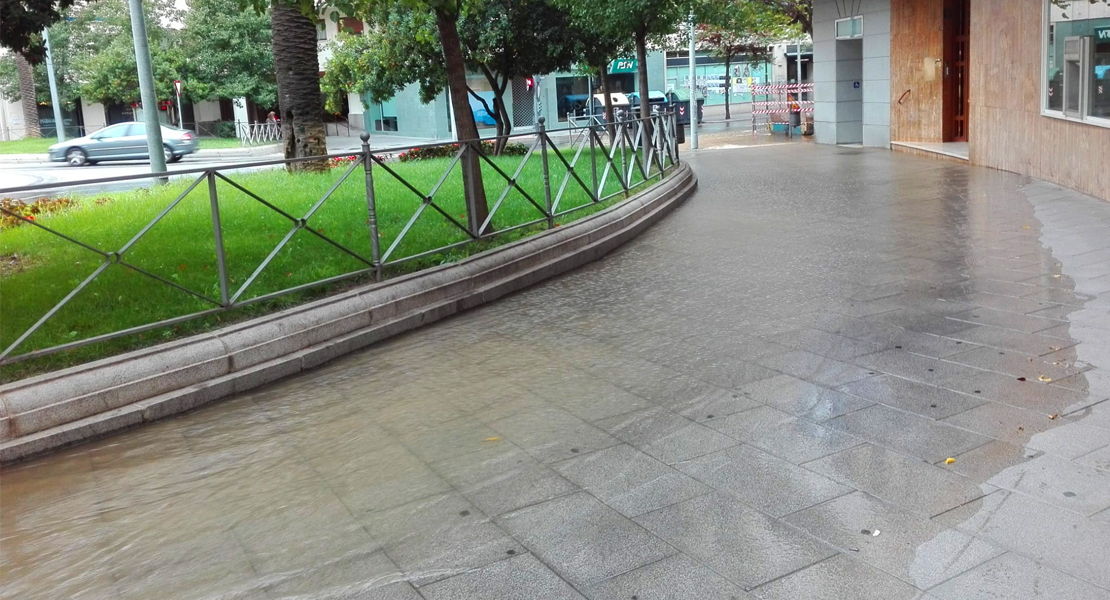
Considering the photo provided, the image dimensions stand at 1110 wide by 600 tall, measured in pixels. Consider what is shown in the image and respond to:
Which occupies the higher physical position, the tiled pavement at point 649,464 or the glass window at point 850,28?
the glass window at point 850,28

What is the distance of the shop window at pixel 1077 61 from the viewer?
11.5 m

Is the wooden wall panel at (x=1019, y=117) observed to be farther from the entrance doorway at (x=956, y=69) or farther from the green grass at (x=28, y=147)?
the green grass at (x=28, y=147)

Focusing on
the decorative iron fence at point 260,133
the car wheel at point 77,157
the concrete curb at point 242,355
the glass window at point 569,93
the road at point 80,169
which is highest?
the glass window at point 569,93

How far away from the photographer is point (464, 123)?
9.82m

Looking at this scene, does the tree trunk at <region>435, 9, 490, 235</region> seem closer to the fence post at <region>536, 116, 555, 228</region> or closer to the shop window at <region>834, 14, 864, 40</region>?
the fence post at <region>536, 116, 555, 228</region>

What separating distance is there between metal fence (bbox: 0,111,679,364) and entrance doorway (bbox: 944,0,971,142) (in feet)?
23.3

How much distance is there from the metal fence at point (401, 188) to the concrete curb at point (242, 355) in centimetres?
34

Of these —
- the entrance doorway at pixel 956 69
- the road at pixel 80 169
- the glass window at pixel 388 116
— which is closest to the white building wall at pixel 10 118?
the glass window at pixel 388 116

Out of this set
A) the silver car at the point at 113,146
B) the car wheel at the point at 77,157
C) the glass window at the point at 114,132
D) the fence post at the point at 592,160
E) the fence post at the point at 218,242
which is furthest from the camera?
the glass window at the point at 114,132

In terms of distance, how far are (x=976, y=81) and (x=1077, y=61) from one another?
4534 mm

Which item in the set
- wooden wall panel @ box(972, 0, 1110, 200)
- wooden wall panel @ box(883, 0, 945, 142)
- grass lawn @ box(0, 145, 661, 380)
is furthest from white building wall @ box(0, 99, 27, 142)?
wooden wall panel @ box(972, 0, 1110, 200)

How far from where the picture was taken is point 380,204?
10.8 meters

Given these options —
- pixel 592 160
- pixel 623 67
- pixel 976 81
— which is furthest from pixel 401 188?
pixel 623 67

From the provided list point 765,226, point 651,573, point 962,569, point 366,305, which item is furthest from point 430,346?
point 765,226
